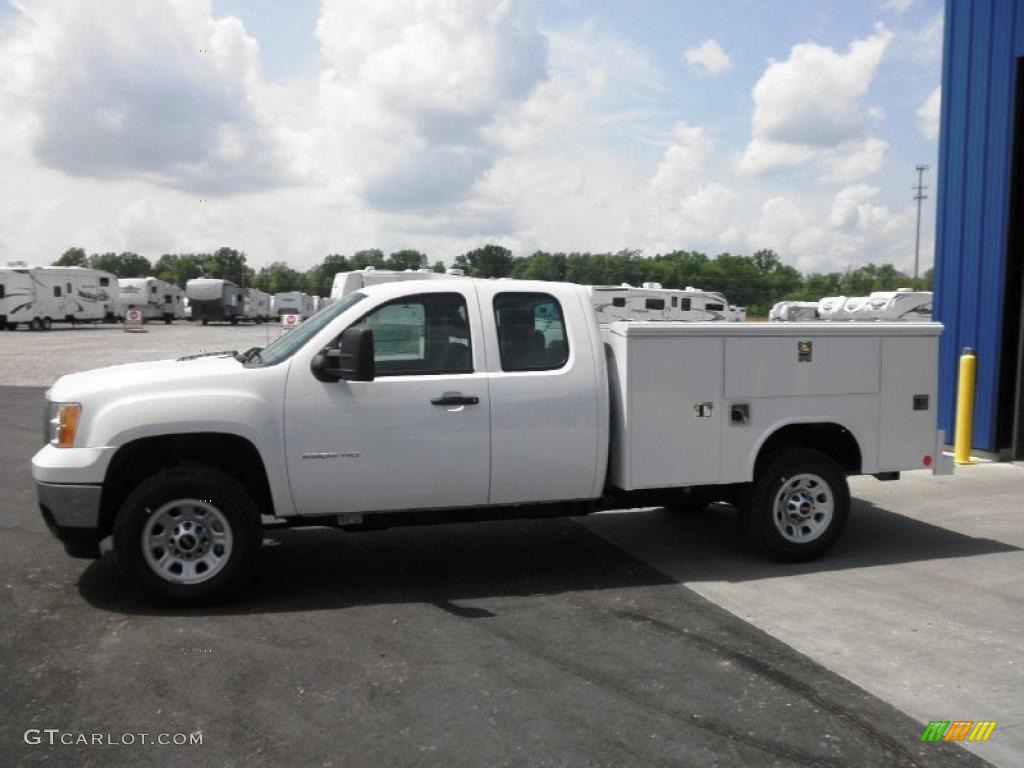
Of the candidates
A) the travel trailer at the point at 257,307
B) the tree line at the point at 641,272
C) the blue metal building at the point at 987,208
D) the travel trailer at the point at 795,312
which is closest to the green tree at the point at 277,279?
the tree line at the point at 641,272

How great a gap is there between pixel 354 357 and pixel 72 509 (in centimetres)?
187

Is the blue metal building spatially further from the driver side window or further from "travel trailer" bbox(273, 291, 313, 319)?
"travel trailer" bbox(273, 291, 313, 319)

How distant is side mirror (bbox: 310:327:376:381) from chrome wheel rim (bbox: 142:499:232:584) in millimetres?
1097

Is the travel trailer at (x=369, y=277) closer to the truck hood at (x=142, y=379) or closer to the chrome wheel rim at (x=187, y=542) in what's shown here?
the truck hood at (x=142, y=379)

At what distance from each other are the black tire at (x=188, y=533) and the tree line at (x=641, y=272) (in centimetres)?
3328

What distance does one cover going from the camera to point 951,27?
35.9ft

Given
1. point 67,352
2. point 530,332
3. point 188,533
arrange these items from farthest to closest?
point 67,352 < point 530,332 < point 188,533

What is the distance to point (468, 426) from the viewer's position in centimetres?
556

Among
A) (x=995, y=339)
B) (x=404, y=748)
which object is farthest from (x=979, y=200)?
(x=404, y=748)

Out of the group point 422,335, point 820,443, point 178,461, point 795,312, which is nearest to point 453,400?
point 422,335

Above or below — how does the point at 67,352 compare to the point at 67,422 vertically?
below

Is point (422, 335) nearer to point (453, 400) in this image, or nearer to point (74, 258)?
point (453, 400)

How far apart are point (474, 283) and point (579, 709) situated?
2.86 metres

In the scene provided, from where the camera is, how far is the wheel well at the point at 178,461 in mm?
5309
